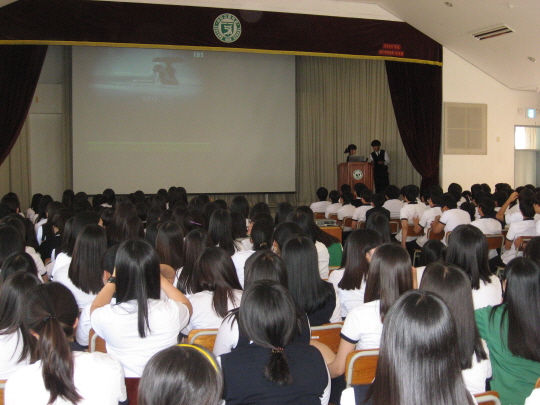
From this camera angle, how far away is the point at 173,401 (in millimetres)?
1135

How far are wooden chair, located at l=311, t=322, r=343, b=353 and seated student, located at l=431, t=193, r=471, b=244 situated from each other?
10.1ft

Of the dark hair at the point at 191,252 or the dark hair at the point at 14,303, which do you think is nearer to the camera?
the dark hair at the point at 14,303

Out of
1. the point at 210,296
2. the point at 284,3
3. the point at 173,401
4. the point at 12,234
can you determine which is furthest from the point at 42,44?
the point at 173,401

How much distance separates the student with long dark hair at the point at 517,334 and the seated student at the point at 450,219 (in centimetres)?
321

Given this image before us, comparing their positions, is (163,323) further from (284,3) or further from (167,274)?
(284,3)

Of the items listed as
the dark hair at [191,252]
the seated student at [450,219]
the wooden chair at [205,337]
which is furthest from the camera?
the seated student at [450,219]

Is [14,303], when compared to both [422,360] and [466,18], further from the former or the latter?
[466,18]

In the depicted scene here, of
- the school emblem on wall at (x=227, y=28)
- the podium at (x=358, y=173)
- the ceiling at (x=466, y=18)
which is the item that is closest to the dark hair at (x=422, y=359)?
the ceiling at (x=466, y=18)

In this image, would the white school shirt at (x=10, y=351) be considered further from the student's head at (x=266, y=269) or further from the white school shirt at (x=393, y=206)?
the white school shirt at (x=393, y=206)

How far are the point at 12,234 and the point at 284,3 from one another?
668 cm

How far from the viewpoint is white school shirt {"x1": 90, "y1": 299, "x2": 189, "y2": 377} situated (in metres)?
2.24

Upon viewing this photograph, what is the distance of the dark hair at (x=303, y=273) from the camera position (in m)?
2.69

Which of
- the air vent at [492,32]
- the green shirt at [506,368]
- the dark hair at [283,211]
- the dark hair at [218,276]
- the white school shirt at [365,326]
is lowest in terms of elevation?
the green shirt at [506,368]

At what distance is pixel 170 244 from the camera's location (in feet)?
11.7
